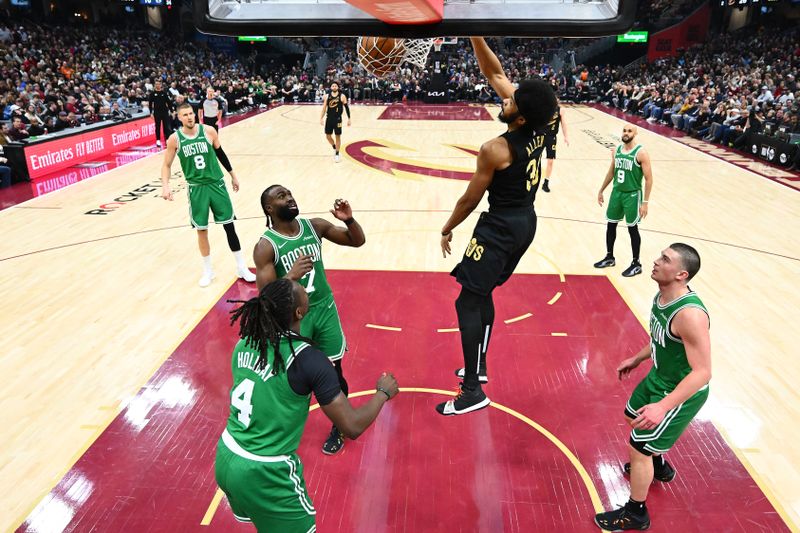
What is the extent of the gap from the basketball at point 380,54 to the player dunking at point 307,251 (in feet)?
4.65

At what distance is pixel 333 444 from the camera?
3746 millimetres

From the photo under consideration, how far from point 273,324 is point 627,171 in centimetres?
520

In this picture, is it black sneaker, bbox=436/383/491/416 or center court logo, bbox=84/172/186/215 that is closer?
black sneaker, bbox=436/383/491/416

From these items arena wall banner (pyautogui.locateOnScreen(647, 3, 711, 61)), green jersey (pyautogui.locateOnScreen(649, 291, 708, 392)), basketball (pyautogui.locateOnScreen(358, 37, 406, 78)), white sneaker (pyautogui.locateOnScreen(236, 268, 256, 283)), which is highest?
arena wall banner (pyautogui.locateOnScreen(647, 3, 711, 61))

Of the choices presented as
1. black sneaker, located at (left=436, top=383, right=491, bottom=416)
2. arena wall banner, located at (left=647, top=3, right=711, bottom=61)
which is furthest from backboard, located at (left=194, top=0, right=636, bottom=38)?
arena wall banner, located at (left=647, top=3, right=711, bottom=61)

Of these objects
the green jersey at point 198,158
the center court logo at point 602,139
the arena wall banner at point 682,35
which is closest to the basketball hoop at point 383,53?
the green jersey at point 198,158

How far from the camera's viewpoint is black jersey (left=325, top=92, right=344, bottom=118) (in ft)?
40.6

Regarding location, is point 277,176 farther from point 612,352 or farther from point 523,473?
point 523,473

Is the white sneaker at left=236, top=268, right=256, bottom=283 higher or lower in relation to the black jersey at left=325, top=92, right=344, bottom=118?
lower

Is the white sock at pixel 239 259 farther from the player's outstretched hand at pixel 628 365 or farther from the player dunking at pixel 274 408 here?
the player's outstretched hand at pixel 628 365

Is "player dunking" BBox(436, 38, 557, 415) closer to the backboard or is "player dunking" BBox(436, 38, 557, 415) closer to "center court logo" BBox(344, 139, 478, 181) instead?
the backboard

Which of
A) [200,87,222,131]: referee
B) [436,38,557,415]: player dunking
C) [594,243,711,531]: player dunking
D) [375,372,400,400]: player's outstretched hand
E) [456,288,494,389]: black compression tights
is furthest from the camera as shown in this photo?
[200,87,222,131]: referee

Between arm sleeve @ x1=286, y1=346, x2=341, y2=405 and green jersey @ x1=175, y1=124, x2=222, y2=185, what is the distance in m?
4.15

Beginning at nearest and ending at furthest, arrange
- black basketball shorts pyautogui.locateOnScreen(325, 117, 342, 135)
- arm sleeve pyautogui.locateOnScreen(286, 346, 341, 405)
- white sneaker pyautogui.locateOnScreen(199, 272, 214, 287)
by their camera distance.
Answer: arm sleeve pyautogui.locateOnScreen(286, 346, 341, 405), white sneaker pyautogui.locateOnScreen(199, 272, 214, 287), black basketball shorts pyautogui.locateOnScreen(325, 117, 342, 135)
